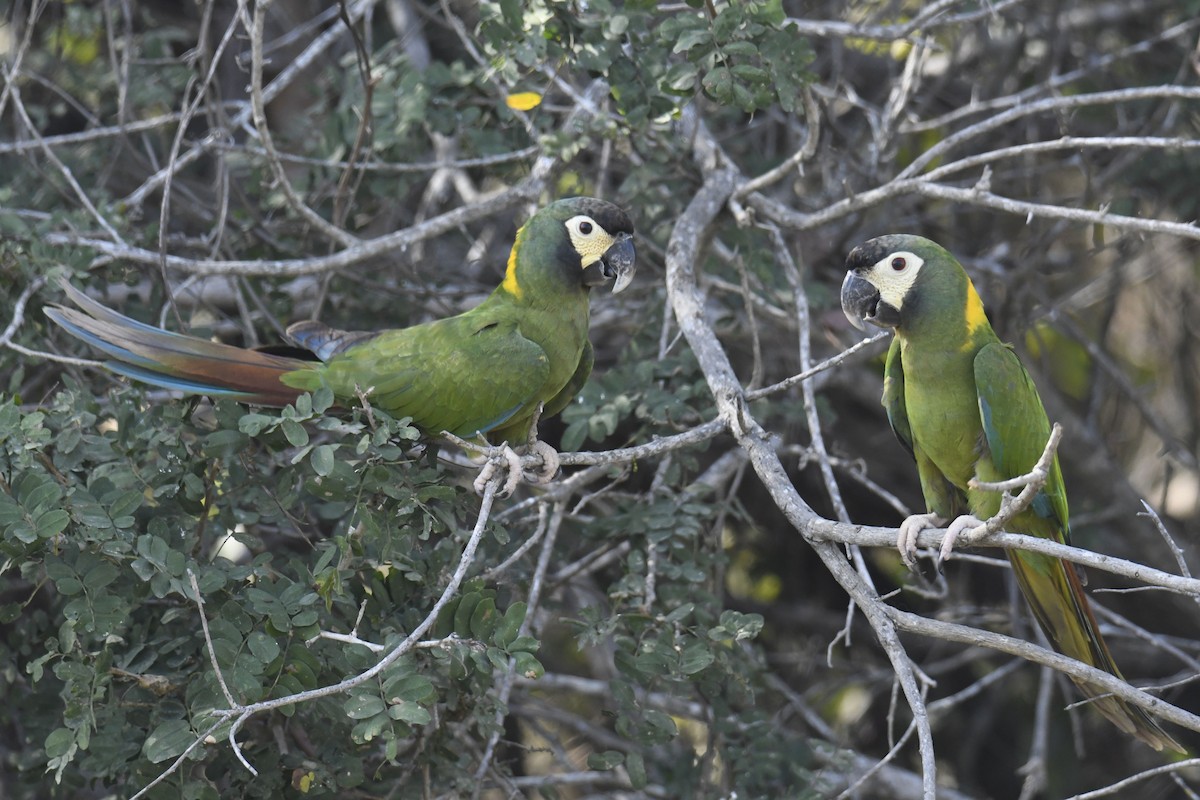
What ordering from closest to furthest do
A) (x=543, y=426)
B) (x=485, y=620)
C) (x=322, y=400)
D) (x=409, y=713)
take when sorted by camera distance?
(x=409, y=713)
(x=485, y=620)
(x=322, y=400)
(x=543, y=426)

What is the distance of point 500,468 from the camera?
2.53m

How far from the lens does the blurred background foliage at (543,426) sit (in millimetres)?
2367

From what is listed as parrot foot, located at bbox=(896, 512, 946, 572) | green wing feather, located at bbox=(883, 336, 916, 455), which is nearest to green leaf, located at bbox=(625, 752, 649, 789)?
parrot foot, located at bbox=(896, 512, 946, 572)

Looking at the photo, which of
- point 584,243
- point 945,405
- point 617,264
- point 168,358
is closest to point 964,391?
point 945,405

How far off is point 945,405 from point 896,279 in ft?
1.11

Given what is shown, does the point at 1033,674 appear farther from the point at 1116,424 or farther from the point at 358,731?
the point at 358,731

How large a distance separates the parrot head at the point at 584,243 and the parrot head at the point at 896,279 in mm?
585

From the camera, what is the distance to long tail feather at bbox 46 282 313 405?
8.69 feet

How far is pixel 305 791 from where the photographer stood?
2363mm

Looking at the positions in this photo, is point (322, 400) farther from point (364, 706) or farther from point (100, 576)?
point (364, 706)

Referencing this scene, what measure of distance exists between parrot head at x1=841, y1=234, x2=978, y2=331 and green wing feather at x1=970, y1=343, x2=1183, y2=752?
202mm

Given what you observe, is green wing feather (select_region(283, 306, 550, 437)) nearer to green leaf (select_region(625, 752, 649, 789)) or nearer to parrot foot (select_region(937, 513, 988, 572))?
green leaf (select_region(625, 752, 649, 789))

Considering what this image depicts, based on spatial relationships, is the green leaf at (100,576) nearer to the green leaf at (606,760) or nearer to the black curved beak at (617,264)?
the green leaf at (606,760)

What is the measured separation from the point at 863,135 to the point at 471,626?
9.91ft
